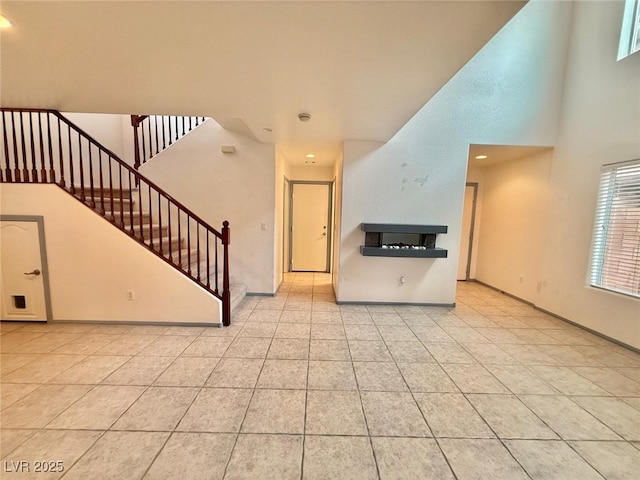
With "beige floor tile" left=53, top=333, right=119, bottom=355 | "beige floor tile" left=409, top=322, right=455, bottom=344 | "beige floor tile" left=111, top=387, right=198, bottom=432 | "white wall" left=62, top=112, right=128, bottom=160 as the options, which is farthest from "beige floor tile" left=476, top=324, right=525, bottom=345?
"white wall" left=62, top=112, right=128, bottom=160

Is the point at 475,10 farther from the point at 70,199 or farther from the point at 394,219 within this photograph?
the point at 70,199

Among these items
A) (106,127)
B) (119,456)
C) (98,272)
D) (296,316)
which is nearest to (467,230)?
(296,316)

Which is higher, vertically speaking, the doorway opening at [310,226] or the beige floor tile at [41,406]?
the doorway opening at [310,226]

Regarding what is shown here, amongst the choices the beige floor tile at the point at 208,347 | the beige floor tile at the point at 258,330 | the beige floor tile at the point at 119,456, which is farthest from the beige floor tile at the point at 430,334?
the beige floor tile at the point at 119,456

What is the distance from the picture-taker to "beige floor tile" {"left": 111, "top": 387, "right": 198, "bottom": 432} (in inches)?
64.1

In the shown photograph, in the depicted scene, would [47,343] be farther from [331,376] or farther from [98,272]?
[331,376]

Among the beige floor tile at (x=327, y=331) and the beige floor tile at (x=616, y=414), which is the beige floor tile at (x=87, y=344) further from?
the beige floor tile at (x=616, y=414)

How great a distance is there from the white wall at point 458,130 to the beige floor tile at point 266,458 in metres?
2.69

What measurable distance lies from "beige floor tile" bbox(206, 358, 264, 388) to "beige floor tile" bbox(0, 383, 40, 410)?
1.32m

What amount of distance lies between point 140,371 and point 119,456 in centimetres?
89

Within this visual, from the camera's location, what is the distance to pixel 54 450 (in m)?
1.44

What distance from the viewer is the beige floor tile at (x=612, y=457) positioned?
139 cm

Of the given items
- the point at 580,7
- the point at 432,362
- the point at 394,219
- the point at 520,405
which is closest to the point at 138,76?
the point at 394,219

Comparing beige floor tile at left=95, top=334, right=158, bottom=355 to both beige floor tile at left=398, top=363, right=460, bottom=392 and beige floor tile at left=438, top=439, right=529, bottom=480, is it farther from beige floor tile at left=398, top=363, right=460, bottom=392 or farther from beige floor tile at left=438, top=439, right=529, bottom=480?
beige floor tile at left=438, top=439, right=529, bottom=480
